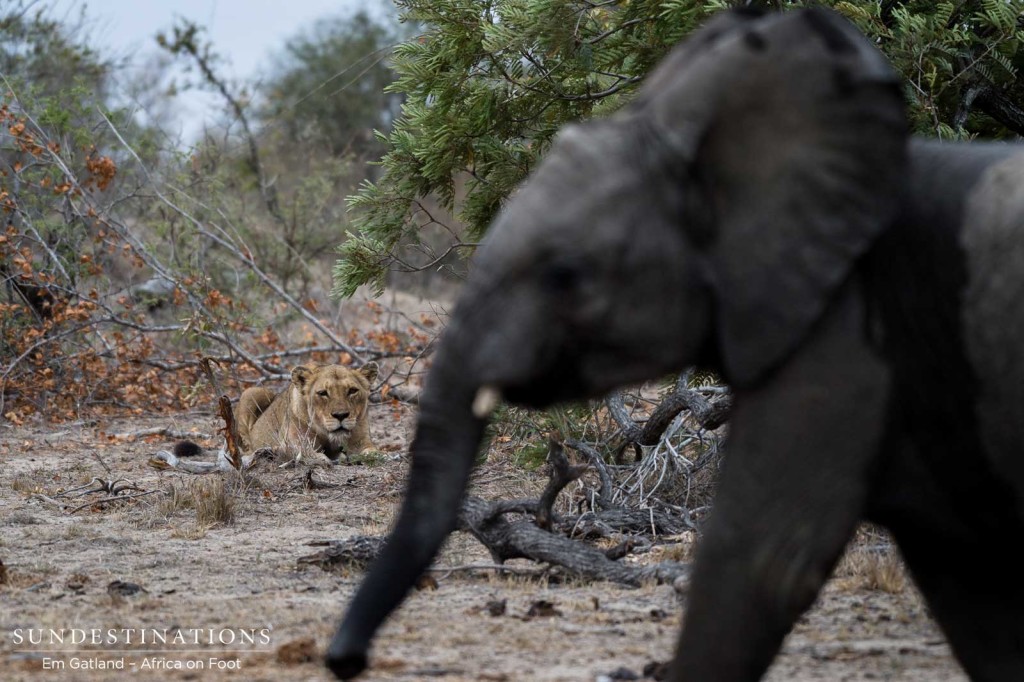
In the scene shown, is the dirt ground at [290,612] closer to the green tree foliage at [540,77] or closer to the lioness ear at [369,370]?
the green tree foliage at [540,77]

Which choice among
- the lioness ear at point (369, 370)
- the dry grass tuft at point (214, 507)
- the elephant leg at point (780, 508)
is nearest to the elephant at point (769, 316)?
the elephant leg at point (780, 508)

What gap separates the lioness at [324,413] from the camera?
38.0 feet

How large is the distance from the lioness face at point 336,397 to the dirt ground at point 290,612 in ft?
9.63

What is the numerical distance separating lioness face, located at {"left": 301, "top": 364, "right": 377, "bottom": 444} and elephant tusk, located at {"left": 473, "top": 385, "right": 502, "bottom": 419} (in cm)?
851

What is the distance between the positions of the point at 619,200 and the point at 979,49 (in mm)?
4810

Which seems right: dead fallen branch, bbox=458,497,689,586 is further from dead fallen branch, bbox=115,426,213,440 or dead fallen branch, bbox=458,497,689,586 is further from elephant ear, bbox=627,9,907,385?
dead fallen branch, bbox=115,426,213,440

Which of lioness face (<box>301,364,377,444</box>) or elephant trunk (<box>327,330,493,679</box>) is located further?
lioness face (<box>301,364,377,444</box>)

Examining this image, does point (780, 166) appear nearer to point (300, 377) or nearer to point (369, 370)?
point (369, 370)

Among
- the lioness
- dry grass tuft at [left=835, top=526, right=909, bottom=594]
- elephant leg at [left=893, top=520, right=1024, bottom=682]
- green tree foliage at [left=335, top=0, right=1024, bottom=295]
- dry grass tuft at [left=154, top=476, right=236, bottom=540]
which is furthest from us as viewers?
the lioness

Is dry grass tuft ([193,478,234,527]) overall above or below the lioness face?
below

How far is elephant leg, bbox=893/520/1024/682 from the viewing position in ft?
11.3

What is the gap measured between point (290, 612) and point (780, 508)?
2.94 metres

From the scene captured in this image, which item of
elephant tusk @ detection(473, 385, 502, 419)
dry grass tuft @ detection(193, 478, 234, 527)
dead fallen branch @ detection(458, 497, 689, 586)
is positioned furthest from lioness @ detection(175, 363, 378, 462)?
elephant tusk @ detection(473, 385, 502, 419)

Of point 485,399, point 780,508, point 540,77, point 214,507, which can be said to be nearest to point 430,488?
point 485,399
